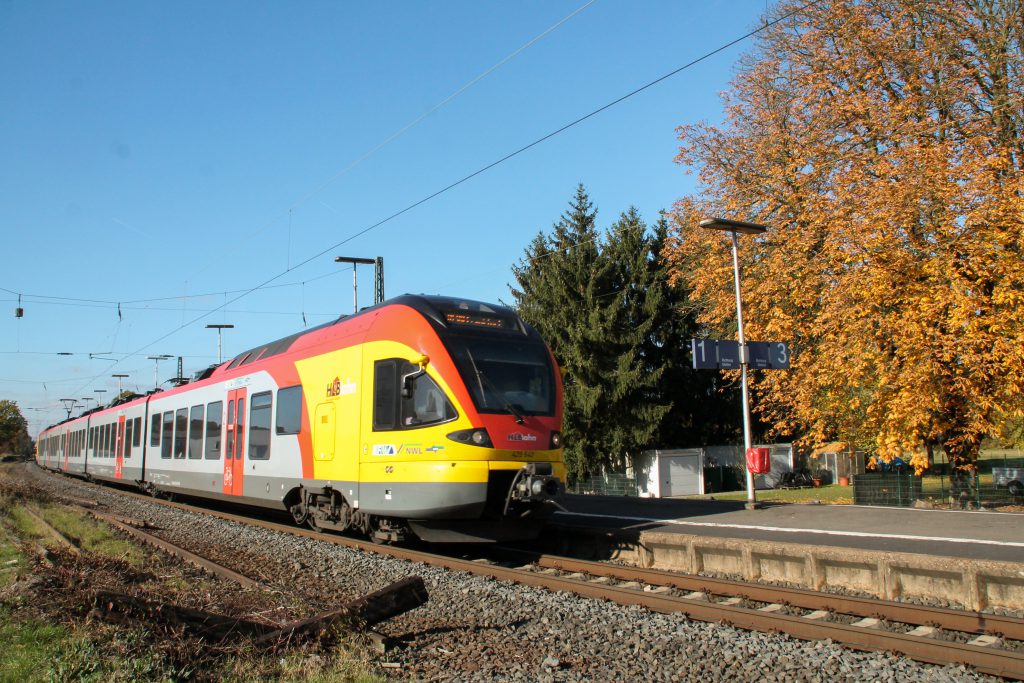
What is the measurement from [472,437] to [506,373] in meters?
1.23

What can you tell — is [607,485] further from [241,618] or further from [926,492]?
[241,618]

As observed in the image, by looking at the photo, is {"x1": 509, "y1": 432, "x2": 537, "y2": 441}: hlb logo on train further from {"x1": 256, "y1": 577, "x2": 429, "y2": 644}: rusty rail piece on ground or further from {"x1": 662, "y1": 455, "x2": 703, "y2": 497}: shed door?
{"x1": 662, "y1": 455, "x2": 703, "y2": 497}: shed door

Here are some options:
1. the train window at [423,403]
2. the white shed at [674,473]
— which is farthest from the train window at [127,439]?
the white shed at [674,473]

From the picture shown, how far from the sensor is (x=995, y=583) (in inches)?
303

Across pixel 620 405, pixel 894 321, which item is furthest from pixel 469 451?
pixel 620 405

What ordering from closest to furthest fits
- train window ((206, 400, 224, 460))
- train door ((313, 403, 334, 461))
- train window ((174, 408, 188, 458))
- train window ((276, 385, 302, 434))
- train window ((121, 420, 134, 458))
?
train door ((313, 403, 334, 461)) → train window ((276, 385, 302, 434)) → train window ((206, 400, 224, 460)) → train window ((174, 408, 188, 458)) → train window ((121, 420, 134, 458))

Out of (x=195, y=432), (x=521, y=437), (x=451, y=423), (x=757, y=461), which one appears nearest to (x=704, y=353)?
(x=757, y=461)

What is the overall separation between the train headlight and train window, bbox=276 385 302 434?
4.43m

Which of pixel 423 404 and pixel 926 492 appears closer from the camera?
pixel 423 404

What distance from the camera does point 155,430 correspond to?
23312 millimetres

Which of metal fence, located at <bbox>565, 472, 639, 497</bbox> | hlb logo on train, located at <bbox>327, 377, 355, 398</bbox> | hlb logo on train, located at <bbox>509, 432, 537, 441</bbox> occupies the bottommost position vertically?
metal fence, located at <bbox>565, 472, 639, 497</bbox>

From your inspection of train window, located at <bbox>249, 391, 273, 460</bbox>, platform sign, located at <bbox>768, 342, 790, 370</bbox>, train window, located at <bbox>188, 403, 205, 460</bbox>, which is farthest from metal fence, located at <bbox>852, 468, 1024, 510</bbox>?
train window, located at <bbox>188, 403, 205, 460</bbox>

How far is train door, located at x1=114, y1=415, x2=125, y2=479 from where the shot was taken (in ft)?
91.0

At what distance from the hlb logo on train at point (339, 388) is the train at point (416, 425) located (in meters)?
0.03
